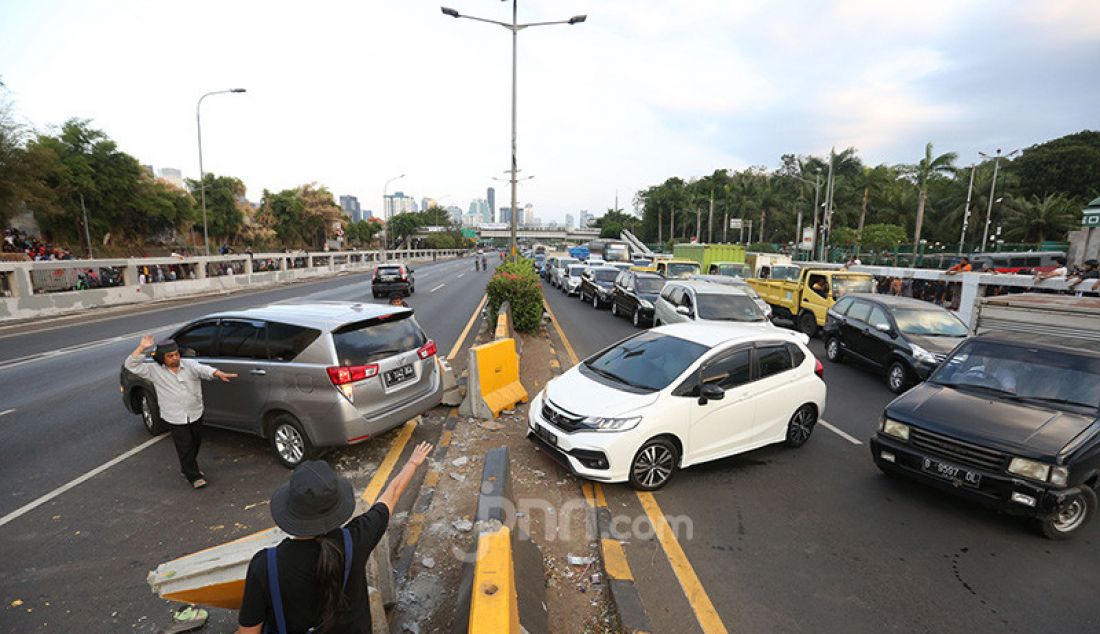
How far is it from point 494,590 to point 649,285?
45.8 ft

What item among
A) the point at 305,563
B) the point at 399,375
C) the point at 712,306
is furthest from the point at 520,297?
the point at 305,563

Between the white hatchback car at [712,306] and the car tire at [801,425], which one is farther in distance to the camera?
the white hatchback car at [712,306]

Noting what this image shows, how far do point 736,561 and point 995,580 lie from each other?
6.35 ft

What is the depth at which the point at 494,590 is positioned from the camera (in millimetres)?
2627

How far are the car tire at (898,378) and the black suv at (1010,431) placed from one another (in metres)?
2.82

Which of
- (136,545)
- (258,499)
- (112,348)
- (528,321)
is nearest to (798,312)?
(528,321)

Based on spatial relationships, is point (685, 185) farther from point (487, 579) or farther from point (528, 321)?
point (487, 579)

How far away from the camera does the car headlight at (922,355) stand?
8.17 metres

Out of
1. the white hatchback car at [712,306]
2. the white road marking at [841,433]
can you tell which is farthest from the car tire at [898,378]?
the white road marking at [841,433]

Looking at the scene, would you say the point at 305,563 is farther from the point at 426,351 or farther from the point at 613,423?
the point at 426,351

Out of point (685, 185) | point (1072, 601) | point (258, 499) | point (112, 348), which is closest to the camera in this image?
point (1072, 601)

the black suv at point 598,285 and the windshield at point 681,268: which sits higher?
the windshield at point 681,268

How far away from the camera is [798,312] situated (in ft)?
48.0

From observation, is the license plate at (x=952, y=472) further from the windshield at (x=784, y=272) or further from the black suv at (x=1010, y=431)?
the windshield at (x=784, y=272)
